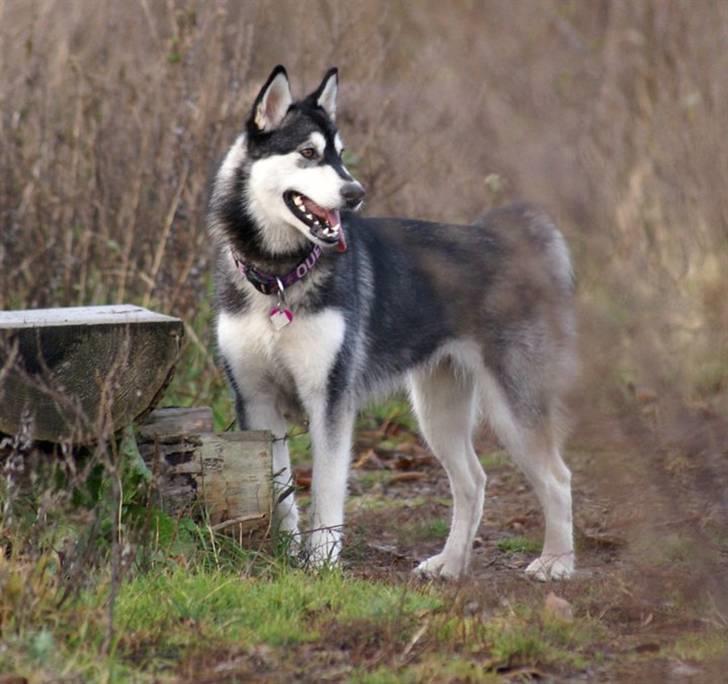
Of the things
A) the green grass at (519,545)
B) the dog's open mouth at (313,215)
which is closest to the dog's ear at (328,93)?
the dog's open mouth at (313,215)

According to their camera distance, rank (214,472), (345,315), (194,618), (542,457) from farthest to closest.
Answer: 1. (542,457)
2. (345,315)
3. (214,472)
4. (194,618)

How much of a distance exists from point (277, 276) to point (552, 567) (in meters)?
1.71

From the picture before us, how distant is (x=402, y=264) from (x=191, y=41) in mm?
2975

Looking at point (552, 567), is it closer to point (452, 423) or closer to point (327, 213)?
point (452, 423)

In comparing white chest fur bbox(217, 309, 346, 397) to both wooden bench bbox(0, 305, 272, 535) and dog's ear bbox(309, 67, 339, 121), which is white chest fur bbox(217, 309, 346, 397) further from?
dog's ear bbox(309, 67, 339, 121)

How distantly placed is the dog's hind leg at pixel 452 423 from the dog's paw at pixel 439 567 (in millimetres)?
323

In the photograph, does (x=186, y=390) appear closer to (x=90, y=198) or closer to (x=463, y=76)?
(x=90, y=198)

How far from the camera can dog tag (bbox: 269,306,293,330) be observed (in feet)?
17.1

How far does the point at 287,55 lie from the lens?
30.3ft

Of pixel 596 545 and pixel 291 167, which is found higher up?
pixel 291 167

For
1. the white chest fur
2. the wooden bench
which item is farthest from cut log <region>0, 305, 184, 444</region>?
the white chest fur

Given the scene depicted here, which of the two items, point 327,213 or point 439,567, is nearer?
point 327,213

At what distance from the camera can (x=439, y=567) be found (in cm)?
568

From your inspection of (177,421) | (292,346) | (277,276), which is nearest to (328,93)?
(277,276)
